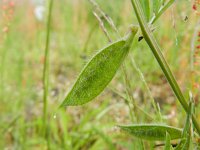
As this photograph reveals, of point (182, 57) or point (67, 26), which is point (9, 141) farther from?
point (67, 26)

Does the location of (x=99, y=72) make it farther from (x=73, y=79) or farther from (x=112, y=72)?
(x=73, y=79)

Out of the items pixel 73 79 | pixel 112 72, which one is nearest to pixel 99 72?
pixel 112 72

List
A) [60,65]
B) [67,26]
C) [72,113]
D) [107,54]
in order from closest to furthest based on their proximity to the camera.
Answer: [107,54], [72,113], [60,65], [67,26]

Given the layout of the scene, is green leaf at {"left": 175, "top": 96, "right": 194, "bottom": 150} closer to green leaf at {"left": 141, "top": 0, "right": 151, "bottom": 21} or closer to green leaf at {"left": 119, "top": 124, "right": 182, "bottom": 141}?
green leaf at {"left": 119, "top": 124, "right": 182, "bottom": 141}

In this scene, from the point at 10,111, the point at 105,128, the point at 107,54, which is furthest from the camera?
the point at 10,111

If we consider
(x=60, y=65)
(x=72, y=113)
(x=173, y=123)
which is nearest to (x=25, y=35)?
(x=60, y=65)

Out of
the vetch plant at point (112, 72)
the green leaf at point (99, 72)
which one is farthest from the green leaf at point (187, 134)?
the green leaf at point (99, 72)

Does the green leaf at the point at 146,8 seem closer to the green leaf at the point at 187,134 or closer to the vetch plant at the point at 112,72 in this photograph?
the vetch plant at the point at 112,72

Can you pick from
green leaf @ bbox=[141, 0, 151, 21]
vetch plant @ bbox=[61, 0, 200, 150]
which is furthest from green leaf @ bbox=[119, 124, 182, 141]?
green leaf @ bbox=[141, 0, 151, 21]
